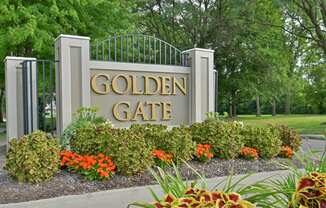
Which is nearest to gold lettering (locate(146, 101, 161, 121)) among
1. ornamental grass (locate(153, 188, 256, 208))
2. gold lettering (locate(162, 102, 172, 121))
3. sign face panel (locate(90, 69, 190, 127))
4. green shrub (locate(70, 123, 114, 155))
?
sign face panel (locate(90, 69, 190, 127))

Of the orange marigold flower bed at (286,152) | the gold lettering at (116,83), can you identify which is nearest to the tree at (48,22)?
the gold lettering at (116,83)

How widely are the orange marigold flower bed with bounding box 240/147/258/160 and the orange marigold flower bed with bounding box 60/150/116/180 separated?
2.90m

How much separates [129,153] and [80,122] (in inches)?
67.9

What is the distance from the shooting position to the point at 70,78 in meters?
7.62

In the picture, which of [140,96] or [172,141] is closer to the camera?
[172,141]

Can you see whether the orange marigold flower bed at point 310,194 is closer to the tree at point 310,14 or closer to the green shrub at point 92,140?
the green shrub at point 92,140

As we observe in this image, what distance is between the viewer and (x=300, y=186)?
7.61 ft

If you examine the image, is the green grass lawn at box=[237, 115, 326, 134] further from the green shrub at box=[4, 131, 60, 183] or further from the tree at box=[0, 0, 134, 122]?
the green shrub at box=[4, 131, 60, 183]

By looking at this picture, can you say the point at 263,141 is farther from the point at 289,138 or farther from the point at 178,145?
the point at 178,145

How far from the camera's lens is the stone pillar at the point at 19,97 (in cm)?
816

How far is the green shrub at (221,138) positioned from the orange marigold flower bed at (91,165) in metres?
2.16

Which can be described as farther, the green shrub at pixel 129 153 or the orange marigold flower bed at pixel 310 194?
the green shrub at pixel 129 153

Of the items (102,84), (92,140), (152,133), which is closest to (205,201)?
(92,140)

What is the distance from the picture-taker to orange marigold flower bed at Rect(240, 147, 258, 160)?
7.09 meters
